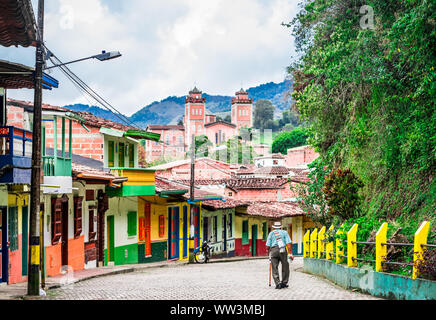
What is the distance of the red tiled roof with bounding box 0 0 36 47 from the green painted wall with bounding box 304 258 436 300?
870 centimetres

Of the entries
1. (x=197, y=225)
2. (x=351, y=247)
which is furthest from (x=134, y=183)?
(x=351, y=247)

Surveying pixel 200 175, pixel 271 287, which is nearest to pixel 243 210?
pixel 200 175

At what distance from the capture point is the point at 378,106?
16.4 metres

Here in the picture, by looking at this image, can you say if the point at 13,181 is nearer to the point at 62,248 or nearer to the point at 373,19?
the point at 62,248

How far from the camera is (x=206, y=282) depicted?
579 inches

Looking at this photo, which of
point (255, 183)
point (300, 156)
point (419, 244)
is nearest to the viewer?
point (419, 244)

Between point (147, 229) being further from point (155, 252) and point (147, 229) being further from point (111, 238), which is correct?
point (111, 238)

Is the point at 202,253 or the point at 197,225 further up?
the point at 197,225

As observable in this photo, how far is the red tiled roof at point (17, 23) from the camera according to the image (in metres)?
12.2

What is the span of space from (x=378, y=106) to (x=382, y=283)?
21.9 feet

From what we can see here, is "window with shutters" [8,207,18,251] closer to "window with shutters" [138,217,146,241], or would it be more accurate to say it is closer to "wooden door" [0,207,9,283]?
"wooden door" [0,207,9,283]

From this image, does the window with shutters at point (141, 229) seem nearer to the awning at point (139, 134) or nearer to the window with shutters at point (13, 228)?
the awning at point (139, 134)

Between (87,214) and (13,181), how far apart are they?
328 inches

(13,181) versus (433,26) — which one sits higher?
(433,26)
